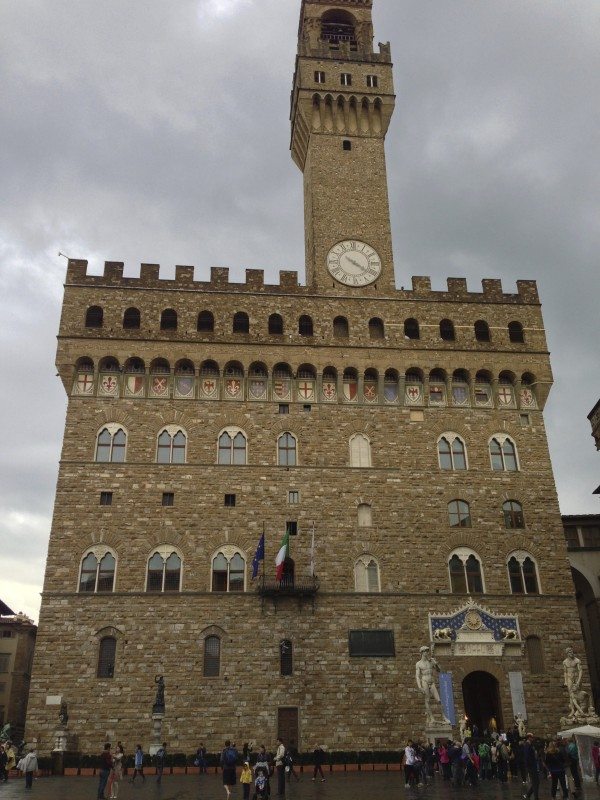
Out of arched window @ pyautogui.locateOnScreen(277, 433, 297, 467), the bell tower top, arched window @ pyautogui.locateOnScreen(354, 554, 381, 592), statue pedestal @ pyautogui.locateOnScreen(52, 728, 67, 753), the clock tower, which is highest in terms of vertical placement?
the bell tower top

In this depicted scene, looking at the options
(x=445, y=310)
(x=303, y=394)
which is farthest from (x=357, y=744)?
(x=445, y=310)

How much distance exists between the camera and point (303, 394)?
34531 millimetres

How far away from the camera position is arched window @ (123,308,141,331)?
35.1m

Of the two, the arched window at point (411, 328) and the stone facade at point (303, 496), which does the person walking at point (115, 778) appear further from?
the arched window at point (411, 328)

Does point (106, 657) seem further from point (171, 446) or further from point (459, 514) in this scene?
point (459, 514)

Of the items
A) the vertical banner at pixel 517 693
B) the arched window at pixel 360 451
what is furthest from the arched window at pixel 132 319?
the vertical banner at pixel 517 693

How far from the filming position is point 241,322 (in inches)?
1412

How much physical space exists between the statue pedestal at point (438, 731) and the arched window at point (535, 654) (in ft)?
15.9

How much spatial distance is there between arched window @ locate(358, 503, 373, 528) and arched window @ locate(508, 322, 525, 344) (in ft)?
38.3

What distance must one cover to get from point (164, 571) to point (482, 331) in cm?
1932

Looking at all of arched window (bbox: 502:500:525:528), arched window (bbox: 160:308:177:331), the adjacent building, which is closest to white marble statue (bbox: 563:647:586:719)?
arched window (bbox: 502:500:525:528)

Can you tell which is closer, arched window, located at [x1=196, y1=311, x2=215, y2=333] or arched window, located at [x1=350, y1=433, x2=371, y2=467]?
arched window, located at [x1=350, y1=433, x2=371, y2=467]

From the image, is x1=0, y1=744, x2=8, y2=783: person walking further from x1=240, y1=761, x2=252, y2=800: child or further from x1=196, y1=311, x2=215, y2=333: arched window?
x1=196, y1=311, x2=215, y2=333: arched window

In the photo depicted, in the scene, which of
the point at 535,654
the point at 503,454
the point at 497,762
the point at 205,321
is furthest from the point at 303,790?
the point at 205,321
